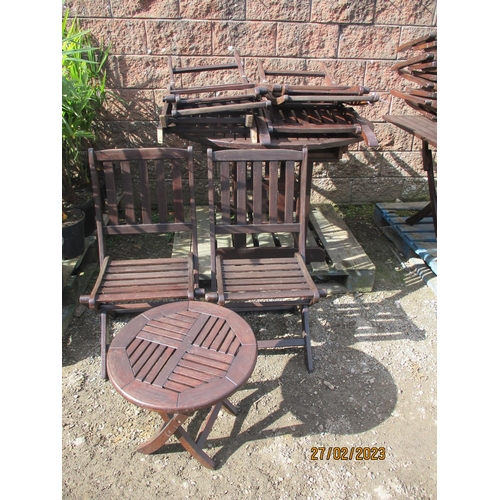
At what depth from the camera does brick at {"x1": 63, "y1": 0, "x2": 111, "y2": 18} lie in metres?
4.10

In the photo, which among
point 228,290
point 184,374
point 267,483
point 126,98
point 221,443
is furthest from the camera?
point 126,98

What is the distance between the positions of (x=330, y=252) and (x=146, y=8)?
2.88 m

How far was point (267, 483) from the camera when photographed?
2223mm

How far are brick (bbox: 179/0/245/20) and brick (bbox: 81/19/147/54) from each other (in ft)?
1.47

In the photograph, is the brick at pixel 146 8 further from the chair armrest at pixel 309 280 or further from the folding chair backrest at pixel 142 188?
the chair armrest at pixel 309 280

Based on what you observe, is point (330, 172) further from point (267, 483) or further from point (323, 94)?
point (267, 483)

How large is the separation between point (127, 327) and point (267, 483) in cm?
108

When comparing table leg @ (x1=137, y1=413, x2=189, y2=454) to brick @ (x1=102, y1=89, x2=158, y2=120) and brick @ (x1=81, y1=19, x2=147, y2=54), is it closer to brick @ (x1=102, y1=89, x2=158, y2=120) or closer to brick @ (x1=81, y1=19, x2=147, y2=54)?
brick @ (x1=102, y1=89, x2=158, y2=120)

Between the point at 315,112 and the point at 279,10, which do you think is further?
the point at 279,10

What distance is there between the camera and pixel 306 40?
435 cm

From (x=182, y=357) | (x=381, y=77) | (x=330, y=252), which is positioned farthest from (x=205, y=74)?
(x=182, y=357)

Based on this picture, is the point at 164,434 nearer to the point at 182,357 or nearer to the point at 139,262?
the point at 182,357

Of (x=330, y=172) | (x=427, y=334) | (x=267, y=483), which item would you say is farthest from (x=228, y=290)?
(x=330, y=172)

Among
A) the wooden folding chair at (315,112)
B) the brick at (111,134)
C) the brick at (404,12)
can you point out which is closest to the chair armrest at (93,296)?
the wooden folding chair at (315,112)
